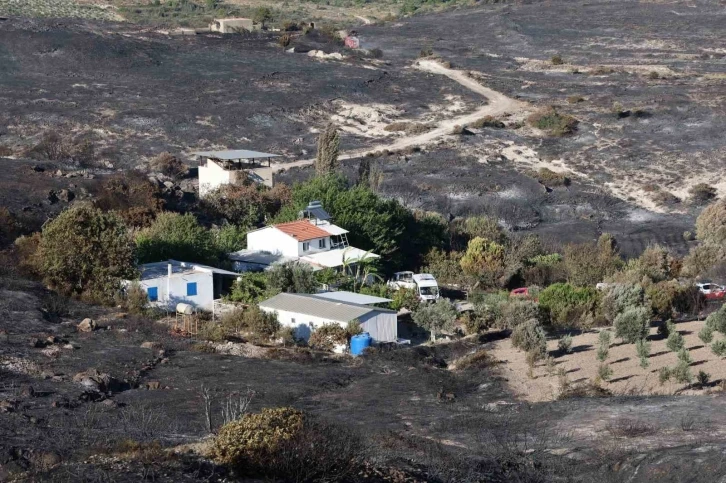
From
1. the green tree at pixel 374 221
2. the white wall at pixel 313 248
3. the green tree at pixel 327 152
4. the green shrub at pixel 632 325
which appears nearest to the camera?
the green shrub at pixel 632 325

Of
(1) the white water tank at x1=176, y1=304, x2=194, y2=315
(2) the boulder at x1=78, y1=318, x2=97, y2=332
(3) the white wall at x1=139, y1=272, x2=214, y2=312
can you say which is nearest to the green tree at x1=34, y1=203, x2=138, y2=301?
(3) the white wall at x1=139, y1=272, x2=214, y2=312

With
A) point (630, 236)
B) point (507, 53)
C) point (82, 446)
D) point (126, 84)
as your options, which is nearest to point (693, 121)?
point (630, 236)

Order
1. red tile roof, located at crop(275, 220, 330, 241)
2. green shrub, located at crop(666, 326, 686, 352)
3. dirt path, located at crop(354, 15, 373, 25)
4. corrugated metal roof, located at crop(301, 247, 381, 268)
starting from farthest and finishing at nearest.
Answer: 1. dirt path, located at crop(354, 15, 373, 25)
2. red tile roof, located at crop(275, 220, 330, 241)
3. corrugated metal roof, located at crop(301, 247, 381, 268)
4. green shrub, located at crop(666, 326, 686, 352)

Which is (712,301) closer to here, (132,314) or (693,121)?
(132,314)

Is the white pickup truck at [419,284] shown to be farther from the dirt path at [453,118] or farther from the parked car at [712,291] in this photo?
the dirt path at [453,118]

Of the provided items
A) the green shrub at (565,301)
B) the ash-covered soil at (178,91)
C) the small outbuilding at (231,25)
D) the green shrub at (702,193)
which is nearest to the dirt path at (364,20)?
the small outbuilding at (231,25)

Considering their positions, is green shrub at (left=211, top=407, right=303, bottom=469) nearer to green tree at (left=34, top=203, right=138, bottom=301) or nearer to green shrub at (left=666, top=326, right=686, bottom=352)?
green shrub at (left=666, top=326, right=686, bottom=352)

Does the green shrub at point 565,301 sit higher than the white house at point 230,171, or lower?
higher
